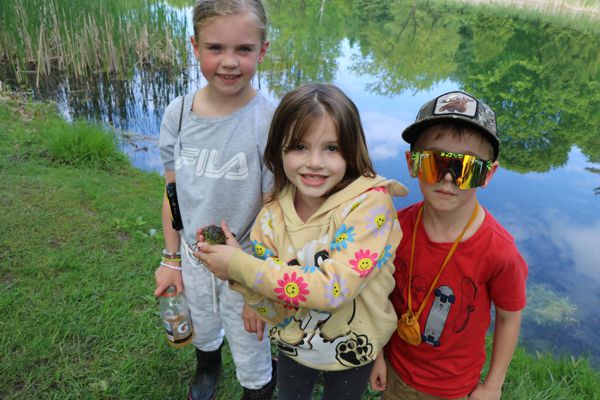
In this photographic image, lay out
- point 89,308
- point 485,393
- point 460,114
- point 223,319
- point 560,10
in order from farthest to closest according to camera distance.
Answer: point 560,10, point 89,308, point 223,319, point 485,393, point 460,114

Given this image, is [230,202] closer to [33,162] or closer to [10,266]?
[10,266]

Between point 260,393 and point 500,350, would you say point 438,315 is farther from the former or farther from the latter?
point 260,393

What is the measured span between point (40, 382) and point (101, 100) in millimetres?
6036

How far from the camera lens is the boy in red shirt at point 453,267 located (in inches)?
50.3

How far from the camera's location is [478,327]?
1.41 metres

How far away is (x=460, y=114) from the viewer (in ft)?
4.04

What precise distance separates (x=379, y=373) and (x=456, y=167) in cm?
81

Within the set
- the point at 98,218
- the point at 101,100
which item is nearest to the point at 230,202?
the point at 98,218

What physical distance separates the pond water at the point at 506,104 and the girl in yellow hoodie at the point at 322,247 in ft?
4.09

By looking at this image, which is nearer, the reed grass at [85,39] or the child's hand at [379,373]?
the child's hand at [379,373]

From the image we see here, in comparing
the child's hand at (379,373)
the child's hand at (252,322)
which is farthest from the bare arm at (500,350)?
the child's hand at (252,322)

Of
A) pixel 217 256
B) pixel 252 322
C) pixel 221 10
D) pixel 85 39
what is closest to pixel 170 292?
pixel 252 322

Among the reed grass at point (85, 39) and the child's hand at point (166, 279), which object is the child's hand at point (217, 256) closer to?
the child's hand at point (166, 279)

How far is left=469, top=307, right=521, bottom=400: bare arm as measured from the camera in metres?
1.37
